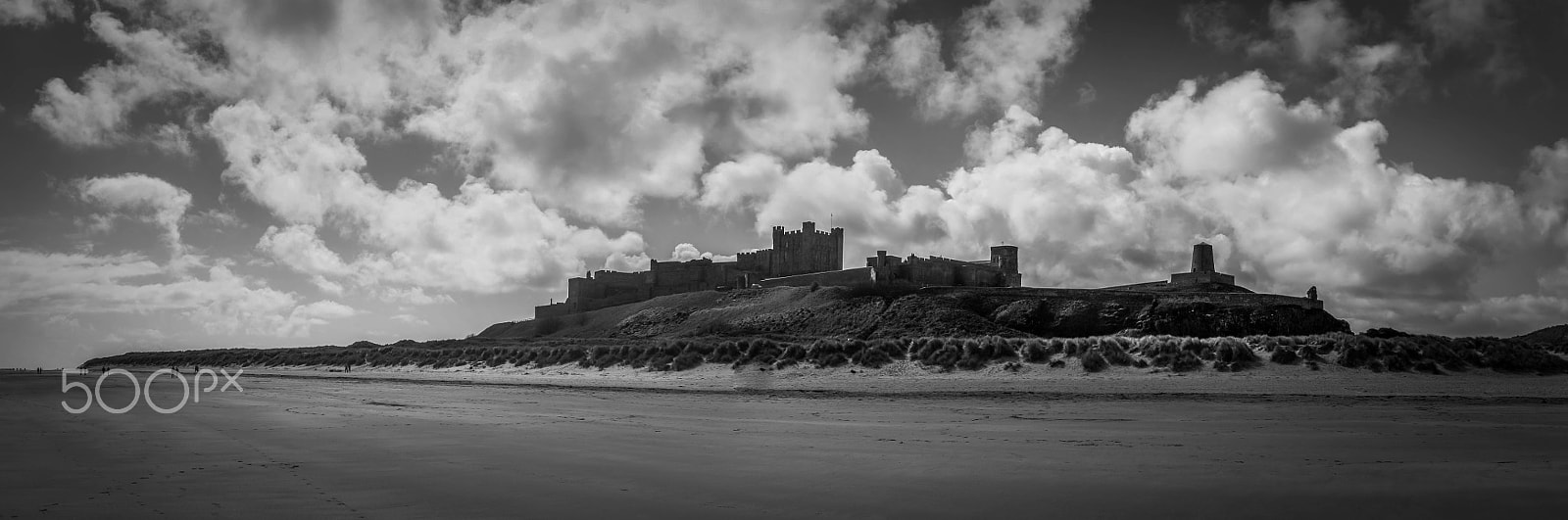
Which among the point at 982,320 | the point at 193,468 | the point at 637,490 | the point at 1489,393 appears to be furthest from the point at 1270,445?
the point at 982,320

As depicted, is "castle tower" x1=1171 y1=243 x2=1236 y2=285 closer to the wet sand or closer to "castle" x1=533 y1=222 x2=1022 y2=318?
"castle" x1=533 y1=222 x2=1022 y2=318

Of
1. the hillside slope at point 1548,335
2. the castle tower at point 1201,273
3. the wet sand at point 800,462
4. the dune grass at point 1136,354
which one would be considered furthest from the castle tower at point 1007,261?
the wet sand at point 800,462

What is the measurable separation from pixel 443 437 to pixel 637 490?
376 centimetres

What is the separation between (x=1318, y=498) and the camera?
4.05 meters

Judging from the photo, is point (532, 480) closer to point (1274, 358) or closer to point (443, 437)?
point (443, 437)

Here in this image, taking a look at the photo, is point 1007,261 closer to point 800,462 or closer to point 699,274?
point 699,274

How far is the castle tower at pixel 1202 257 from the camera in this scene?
72750 mm

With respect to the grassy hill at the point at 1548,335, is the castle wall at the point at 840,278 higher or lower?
higher

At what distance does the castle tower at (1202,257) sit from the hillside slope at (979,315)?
1843 cm

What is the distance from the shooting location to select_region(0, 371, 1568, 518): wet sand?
13.0ft

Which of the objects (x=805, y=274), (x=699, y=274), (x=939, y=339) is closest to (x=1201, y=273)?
(x=805, y=274)

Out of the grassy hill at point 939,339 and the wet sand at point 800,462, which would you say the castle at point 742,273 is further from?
the wet sand at point 800,462

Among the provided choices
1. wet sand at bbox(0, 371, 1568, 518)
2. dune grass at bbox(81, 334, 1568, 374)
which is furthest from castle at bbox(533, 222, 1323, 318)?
wet sand at bbox(0, 371, 1568, 518)

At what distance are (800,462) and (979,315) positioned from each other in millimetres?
49652
